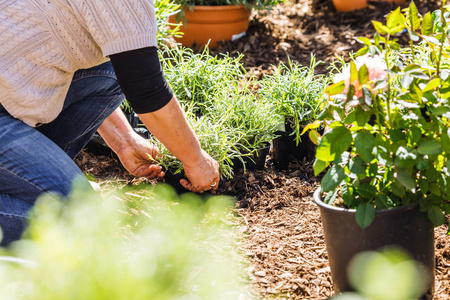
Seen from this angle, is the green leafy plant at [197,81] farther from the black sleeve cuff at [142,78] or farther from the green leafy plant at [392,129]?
the green leafy plant at [392,129]

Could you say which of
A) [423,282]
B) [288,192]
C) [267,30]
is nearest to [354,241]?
[423,282]

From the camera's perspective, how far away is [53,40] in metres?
1.66

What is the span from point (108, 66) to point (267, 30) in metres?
2.66

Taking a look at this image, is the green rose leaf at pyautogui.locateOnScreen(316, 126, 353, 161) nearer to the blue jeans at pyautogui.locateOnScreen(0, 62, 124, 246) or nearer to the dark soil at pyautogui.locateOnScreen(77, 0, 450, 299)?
the dark soil at pyautogui.locateOnScreen(77, 0, 450, 299)

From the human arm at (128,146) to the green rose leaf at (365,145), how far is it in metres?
1.24

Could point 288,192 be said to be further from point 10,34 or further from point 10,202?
point 10,34

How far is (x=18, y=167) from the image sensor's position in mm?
1700

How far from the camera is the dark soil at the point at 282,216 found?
177cm

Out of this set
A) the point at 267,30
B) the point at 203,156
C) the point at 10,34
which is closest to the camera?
the point at 10,34

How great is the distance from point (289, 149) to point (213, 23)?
202 cm

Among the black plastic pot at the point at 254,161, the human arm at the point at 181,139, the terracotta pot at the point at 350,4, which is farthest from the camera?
the terracotta pot at the point at 350,4

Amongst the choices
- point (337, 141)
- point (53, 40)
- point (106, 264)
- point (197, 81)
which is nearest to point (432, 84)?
point (337, 141)

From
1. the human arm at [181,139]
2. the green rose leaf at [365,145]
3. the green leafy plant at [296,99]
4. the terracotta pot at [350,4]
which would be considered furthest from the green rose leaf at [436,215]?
the terracotta pot at [350,4]

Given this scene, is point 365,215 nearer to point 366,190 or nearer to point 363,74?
point 366,190
